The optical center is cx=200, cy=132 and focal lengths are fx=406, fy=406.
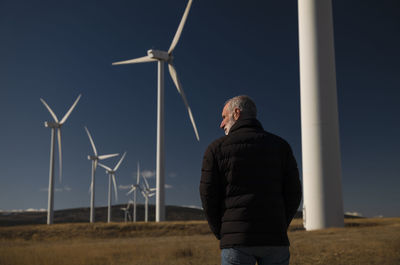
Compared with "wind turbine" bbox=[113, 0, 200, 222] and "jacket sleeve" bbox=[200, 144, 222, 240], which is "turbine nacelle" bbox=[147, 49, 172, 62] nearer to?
"wind turbine" bbox=[113, 0, 200, 222]

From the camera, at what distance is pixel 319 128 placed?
22.0 meters

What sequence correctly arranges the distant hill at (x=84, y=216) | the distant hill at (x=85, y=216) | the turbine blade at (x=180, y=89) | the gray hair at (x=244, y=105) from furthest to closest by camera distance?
the distant hill at (x=84, y=216) < the distant hill at (x=85, y=216) < the turbine blade at (x=180, y=89) < the gray hair at (x=244, y=105)

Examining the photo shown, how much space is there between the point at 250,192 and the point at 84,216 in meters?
178

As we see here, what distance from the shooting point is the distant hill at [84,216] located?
16254 cm

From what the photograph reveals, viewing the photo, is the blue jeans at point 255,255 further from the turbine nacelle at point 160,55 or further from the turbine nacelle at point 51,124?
the turbine nacelle at point 51,124

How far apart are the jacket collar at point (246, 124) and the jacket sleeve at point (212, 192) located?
36cm

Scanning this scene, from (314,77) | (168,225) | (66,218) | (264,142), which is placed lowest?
(66,218)

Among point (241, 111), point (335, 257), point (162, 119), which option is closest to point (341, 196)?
point (335, 257)

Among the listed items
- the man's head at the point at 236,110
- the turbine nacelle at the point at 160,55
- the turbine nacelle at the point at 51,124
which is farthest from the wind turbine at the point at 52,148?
the man's head at the point at 236,110

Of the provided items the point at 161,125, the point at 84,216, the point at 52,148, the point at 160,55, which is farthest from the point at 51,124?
the point at 84,216

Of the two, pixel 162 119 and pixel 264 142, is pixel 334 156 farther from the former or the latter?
pixel 162 119

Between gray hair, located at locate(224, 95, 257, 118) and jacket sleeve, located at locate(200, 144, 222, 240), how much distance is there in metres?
0.60

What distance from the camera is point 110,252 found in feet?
50.8

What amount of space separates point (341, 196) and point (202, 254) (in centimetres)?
1102
